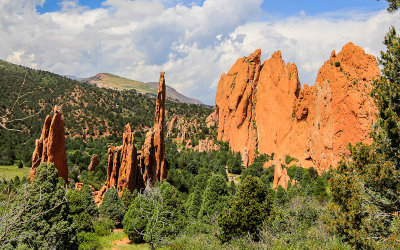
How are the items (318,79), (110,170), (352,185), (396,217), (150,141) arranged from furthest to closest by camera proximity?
(318,79) < (150,141) < (110,170) < (352,185) < (396,217)

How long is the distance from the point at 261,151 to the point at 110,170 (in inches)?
1893

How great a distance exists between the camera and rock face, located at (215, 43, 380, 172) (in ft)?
183

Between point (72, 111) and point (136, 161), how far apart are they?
7213cm

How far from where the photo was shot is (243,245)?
15.0 m

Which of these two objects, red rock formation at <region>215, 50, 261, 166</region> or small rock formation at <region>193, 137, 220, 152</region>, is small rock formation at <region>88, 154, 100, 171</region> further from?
red rock formation at <region>215, 50, 261, 166</region>

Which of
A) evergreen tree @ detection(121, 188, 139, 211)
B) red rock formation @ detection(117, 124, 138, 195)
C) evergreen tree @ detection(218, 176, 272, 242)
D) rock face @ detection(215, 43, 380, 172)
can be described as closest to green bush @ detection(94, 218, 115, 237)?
evergreen tree @ detection(121, 188, 139, 211)

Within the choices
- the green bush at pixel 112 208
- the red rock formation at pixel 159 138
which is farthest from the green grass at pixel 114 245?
the red rock formation at pixel 159 138

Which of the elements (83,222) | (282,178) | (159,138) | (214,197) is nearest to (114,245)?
(83,222)

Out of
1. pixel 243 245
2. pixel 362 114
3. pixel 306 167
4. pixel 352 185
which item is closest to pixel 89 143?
pixel 306 167

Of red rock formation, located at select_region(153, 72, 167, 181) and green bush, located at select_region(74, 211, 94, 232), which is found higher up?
red rock formation, located at select_region(153, 72, 167, 181)

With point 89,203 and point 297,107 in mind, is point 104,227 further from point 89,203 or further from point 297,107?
point 297,107

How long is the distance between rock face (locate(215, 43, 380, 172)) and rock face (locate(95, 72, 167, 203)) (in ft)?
103

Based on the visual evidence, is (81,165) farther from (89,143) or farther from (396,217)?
(396,217)

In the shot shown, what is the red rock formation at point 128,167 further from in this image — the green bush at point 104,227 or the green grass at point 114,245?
the green grass at point 114,245
